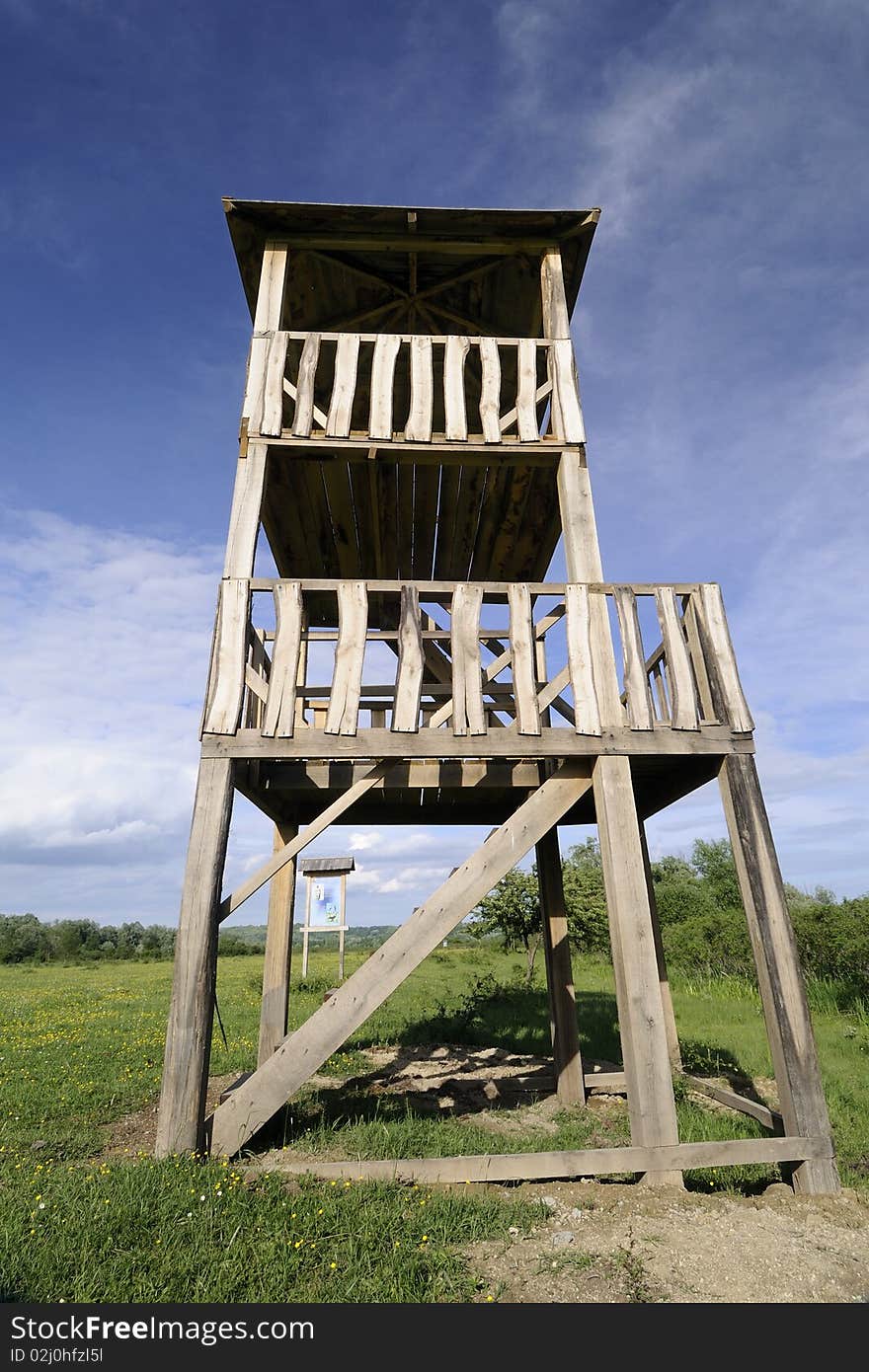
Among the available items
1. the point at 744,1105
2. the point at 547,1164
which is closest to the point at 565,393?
the point at 547,1164

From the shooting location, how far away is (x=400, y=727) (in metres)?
5.50

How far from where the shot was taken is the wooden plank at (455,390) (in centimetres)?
682

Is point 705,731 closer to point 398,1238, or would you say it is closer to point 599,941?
point 398,1238

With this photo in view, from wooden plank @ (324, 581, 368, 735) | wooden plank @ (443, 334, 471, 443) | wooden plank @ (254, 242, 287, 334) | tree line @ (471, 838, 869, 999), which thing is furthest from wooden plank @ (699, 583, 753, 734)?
tree line @ (471, 838, 869, 999)

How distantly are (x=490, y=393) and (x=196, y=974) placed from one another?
6064 mm

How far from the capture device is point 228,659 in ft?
18.6

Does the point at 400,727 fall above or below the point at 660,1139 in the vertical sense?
above

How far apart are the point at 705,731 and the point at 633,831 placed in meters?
1.14

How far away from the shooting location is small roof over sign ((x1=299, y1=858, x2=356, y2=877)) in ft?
55.2

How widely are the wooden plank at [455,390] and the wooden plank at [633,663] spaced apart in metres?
2.36

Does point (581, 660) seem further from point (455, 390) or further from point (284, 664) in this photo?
point (455, 390)

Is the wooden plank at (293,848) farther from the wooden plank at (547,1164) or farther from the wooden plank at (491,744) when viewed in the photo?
the wooden plank at (547,1164)

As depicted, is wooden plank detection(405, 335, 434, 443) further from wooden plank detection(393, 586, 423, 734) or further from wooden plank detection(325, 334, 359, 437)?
wooden plank detection(393, 586, 423, 734)
